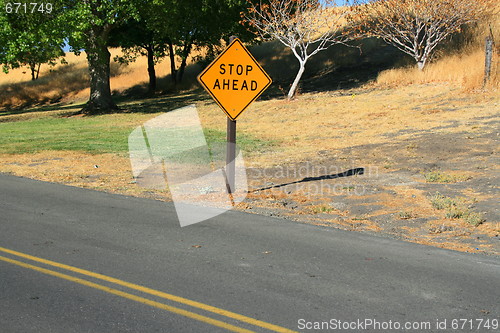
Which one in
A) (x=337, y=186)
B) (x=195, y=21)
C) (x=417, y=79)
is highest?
(x=195, y=21)

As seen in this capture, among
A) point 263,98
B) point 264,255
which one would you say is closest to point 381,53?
point 263,98

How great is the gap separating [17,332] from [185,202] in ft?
21.2

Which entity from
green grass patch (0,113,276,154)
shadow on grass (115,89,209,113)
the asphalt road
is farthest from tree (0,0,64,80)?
the asphalt road

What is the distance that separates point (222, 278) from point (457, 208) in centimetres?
567

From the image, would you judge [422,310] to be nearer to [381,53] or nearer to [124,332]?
[124,332]

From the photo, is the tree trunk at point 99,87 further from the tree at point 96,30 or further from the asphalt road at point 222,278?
the asphalt road at point 222,278

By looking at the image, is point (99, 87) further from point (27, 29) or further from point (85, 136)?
point (85, 136)

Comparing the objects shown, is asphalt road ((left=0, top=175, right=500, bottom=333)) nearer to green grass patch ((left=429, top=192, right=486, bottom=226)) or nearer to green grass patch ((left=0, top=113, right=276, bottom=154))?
green grass patch ((left=429, top=192, right=486, bottom=226))

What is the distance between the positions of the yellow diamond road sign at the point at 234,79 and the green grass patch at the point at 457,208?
13.7 ft

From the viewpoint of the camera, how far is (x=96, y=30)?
1328 inches

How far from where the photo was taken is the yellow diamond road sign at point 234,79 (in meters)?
11.5

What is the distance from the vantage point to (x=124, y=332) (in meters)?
4.89

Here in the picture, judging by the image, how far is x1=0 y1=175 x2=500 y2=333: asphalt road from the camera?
17.2 ft

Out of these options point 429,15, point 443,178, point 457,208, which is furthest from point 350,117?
point 457,208
